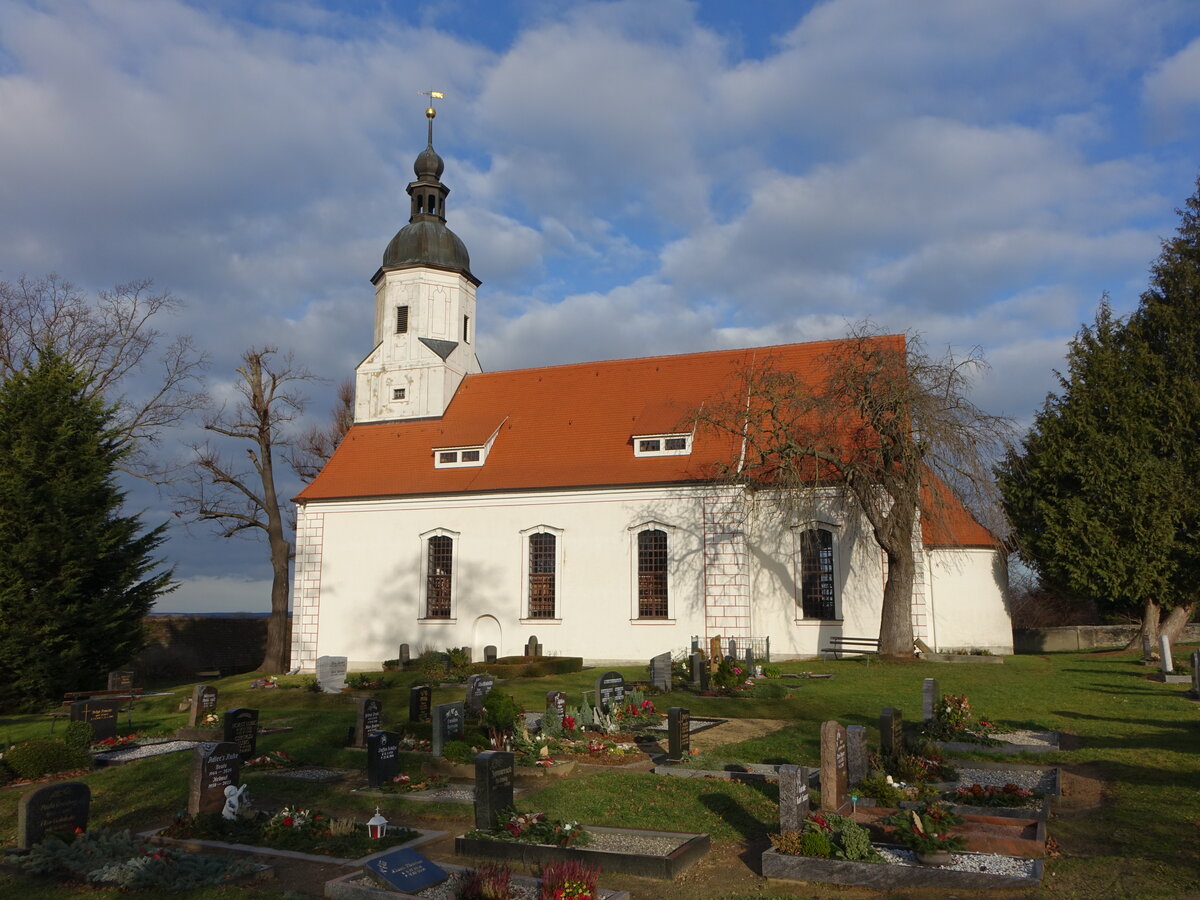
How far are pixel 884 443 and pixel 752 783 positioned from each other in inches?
510

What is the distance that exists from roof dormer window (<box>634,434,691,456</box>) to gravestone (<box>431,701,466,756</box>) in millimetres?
15077

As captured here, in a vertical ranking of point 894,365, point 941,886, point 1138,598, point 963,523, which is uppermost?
point 894,365

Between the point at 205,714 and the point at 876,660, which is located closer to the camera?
the point at 205,714

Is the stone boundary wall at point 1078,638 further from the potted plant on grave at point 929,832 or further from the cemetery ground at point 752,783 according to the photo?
the potted plant on grave at point 929,832

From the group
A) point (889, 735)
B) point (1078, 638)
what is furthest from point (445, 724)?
point (1078, 638)

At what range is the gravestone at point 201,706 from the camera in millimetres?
16031

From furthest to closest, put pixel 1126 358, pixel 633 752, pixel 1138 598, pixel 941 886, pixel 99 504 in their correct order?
pixel 1126 358 → pixel 1138 598 → pixel 99 504 → pixel 633 752 → pixel 941 886

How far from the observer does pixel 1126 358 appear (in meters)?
28.2

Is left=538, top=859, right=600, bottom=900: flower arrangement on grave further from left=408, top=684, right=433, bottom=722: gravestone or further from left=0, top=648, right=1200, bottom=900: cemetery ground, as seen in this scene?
left=408, top=684, right=433, bottom=722: gravestone

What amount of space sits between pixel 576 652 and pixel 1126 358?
64.5ft

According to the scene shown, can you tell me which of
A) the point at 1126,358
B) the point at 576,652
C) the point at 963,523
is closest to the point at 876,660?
the point at 963,523

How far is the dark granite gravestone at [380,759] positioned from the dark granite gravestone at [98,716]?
6435mm

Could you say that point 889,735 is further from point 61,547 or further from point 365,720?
point 61,547

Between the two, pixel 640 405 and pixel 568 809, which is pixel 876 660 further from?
pixel 568 809
